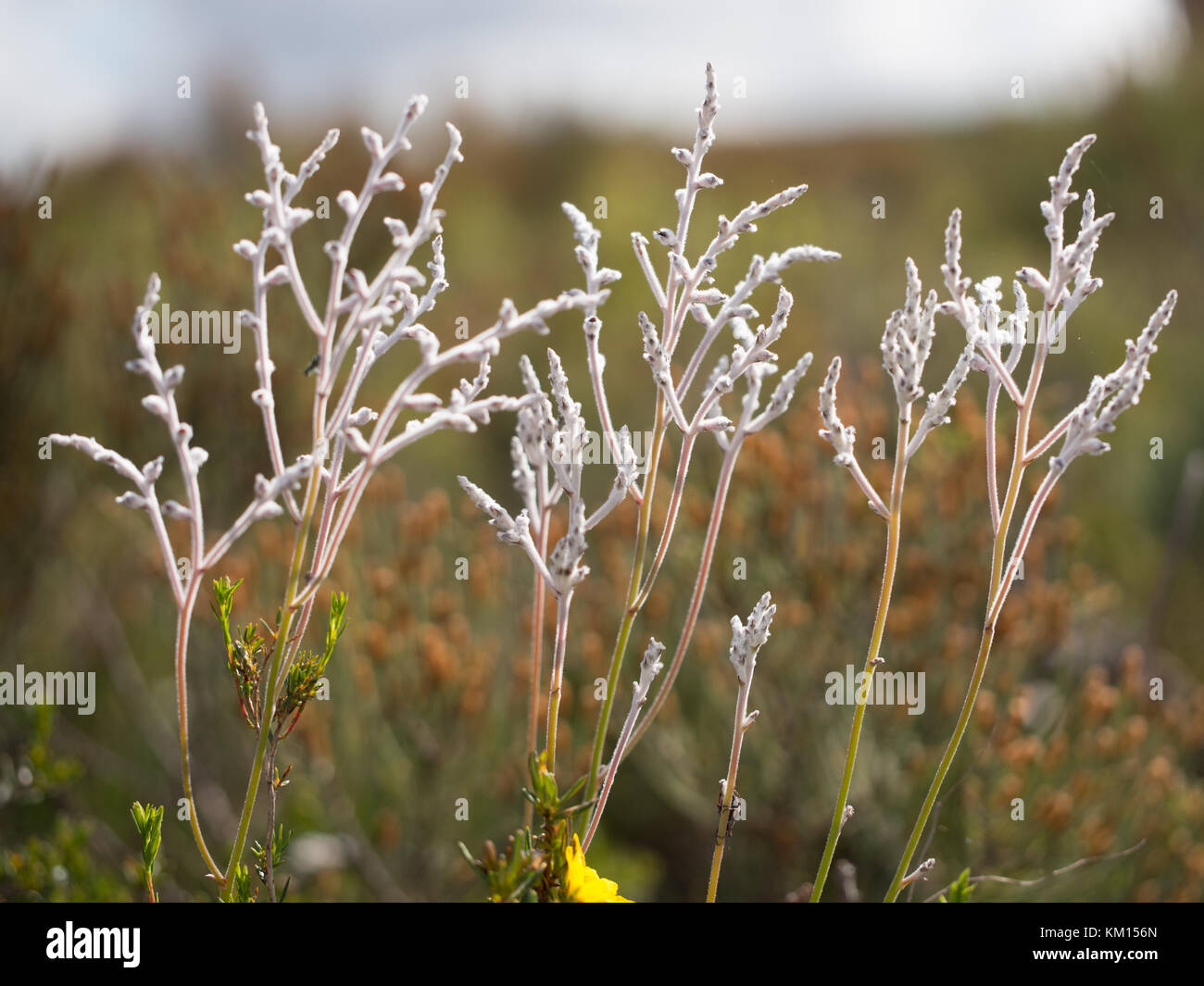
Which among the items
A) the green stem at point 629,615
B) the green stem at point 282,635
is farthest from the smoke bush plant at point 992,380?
the green stem at point 282,635

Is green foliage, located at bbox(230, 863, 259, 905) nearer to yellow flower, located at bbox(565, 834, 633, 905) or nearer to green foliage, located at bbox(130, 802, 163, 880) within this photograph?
green foliage, located at bbox(130, 802, 163, 880)

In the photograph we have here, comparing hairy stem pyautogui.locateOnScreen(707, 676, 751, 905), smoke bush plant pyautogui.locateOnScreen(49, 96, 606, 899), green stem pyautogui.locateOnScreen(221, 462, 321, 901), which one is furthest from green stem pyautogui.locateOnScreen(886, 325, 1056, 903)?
green stem pyautogui.locateOnScreen(221, 462, 321, 901)

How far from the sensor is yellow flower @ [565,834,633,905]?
629mm

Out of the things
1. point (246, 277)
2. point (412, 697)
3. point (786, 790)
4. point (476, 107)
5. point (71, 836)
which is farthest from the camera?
point (476, 107)

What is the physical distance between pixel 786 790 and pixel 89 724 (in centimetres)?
284

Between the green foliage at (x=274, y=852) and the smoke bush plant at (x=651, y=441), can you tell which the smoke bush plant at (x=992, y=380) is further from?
the green foliage at (x=274, y=852)

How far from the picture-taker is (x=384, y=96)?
341 inches

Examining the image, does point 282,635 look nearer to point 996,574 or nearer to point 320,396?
point 320,396

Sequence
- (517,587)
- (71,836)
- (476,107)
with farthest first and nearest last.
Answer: (476,107), (517,587), (71,836)

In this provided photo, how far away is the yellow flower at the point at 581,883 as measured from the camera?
2.06ft

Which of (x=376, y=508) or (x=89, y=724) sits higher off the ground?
(x=376, y=508)

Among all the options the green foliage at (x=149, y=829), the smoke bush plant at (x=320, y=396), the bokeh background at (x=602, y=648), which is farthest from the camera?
→ the bokeh background at (x=602, y=648)
